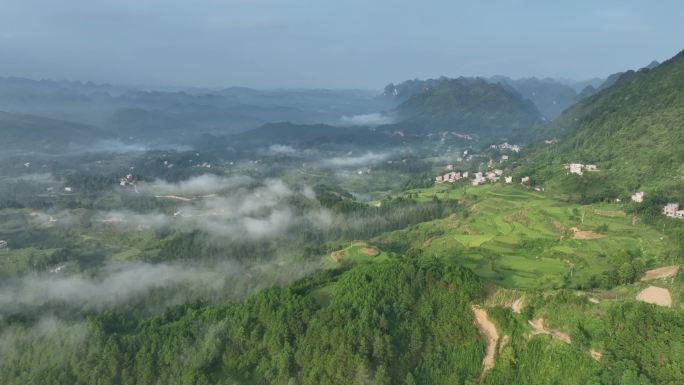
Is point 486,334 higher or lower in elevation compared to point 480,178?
lower

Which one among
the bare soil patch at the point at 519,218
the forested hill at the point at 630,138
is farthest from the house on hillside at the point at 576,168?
the bare soil patch at the point at 519,218

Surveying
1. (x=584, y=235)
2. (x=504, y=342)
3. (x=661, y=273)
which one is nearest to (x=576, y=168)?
(x=584, y=235)

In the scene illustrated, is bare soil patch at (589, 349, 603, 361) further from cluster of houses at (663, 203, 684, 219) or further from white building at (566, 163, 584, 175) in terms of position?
white building at (566, 163, 584, 175)

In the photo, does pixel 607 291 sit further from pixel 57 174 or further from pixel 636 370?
pixel 57 174

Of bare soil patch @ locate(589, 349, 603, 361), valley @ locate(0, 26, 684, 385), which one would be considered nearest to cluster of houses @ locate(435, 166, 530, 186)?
valley @ locate(0, 26, 684, 385)

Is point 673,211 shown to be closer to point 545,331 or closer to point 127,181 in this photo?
point 545,331
